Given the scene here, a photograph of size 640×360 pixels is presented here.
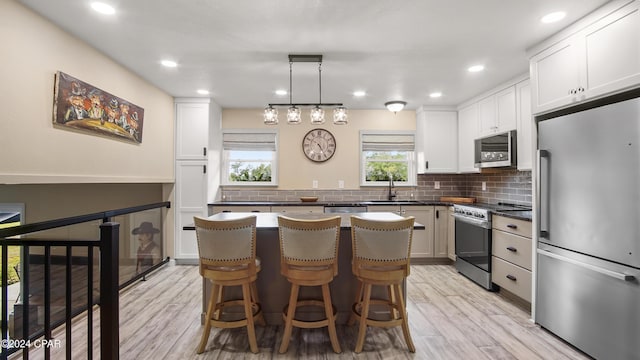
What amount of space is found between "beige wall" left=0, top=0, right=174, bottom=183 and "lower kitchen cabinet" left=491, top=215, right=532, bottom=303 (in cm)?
405

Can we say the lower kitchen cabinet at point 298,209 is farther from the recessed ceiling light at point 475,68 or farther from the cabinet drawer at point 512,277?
the recessed ceiling light at point 475,68

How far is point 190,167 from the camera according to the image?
14.5 feet

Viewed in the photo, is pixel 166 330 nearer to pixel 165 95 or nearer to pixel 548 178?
pixel 165 95

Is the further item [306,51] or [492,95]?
[492,95]

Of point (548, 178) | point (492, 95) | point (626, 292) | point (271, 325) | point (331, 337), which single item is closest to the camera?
point (626, 292)

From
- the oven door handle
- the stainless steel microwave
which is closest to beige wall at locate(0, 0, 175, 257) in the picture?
the oven door handle

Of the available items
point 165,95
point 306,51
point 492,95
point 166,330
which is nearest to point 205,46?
point 306,51

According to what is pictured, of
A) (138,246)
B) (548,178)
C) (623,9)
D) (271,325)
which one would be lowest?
(271,325)

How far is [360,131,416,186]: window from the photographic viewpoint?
16.8ft

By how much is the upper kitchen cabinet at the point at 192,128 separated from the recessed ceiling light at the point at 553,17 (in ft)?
13.0

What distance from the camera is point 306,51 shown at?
9.10 ft

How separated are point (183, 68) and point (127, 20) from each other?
0.97 meters

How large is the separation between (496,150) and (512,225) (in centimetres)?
111

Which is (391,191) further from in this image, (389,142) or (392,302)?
(392,302)
